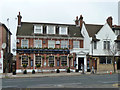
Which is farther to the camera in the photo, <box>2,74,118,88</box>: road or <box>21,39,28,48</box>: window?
<box>21,39,28,48</box>: window

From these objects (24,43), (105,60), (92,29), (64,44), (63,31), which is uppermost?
(92,29)

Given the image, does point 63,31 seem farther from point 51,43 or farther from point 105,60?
point 105,60

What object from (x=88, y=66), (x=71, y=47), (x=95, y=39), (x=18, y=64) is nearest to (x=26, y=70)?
(x=18, y=64)

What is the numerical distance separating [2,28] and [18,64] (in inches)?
339

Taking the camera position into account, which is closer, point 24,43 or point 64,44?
point 24,43

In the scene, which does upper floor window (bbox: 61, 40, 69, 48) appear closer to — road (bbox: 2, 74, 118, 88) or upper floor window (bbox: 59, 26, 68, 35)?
upper floor window (bbox: 59, 26, 68, 35)

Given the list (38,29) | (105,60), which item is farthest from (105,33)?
(38,29)

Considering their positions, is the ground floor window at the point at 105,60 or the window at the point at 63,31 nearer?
the window at the point at 63,31

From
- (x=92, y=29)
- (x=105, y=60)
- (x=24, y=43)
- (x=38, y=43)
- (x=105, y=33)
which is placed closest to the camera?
(x=24, y=43)

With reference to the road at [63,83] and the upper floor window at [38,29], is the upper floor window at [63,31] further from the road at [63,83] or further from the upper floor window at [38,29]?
the road at [63,83]

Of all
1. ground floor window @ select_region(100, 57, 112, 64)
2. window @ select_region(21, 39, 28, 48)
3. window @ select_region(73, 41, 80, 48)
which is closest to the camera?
window @ select_region(21, 39, 28, 48)

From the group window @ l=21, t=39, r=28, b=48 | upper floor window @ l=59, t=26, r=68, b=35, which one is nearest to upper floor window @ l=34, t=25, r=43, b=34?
window @ l=21, t=39, r=28, b=48

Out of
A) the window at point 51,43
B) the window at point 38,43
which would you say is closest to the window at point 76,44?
the window at point 51,43

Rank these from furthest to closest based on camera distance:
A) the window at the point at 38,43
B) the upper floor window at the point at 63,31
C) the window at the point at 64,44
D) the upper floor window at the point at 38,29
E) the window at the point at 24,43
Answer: the upper floor window at the point at 63,31 < the window at the point at 64,44 < the upper floor window at the point at 38,29 < the window at the point at 38,43 < the window at the point at 24,43
